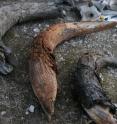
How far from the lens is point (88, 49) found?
190 inches

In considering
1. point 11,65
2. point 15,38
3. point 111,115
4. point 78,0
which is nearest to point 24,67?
point 11,65

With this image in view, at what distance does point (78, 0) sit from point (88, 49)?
3.40 ft

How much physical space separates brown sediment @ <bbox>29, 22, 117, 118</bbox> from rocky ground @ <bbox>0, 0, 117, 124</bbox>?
106mm

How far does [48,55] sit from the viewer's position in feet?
14.1

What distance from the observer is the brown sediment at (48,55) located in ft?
12.5

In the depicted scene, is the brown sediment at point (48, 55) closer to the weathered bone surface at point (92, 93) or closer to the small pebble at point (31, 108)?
the small pebble at point (31, 108)

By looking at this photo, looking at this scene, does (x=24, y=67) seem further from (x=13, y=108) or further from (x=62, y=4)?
(x=62, y=4)

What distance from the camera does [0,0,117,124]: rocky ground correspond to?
3.88 m

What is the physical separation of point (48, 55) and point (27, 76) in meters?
0.33

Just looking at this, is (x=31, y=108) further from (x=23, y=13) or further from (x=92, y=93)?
(x=23, y=13)

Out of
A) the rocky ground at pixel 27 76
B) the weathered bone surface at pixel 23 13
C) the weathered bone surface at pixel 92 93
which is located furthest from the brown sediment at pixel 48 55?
A: the weathered bone surface at pixel 23 13

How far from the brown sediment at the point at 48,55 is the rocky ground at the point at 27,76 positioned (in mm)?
106

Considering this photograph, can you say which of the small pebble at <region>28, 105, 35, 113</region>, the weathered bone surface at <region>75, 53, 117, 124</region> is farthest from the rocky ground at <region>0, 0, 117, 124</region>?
the weathered bone surface at <region>75, 53, 117, 124</region>

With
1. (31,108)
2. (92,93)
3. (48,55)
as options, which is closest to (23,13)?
(48,55)
